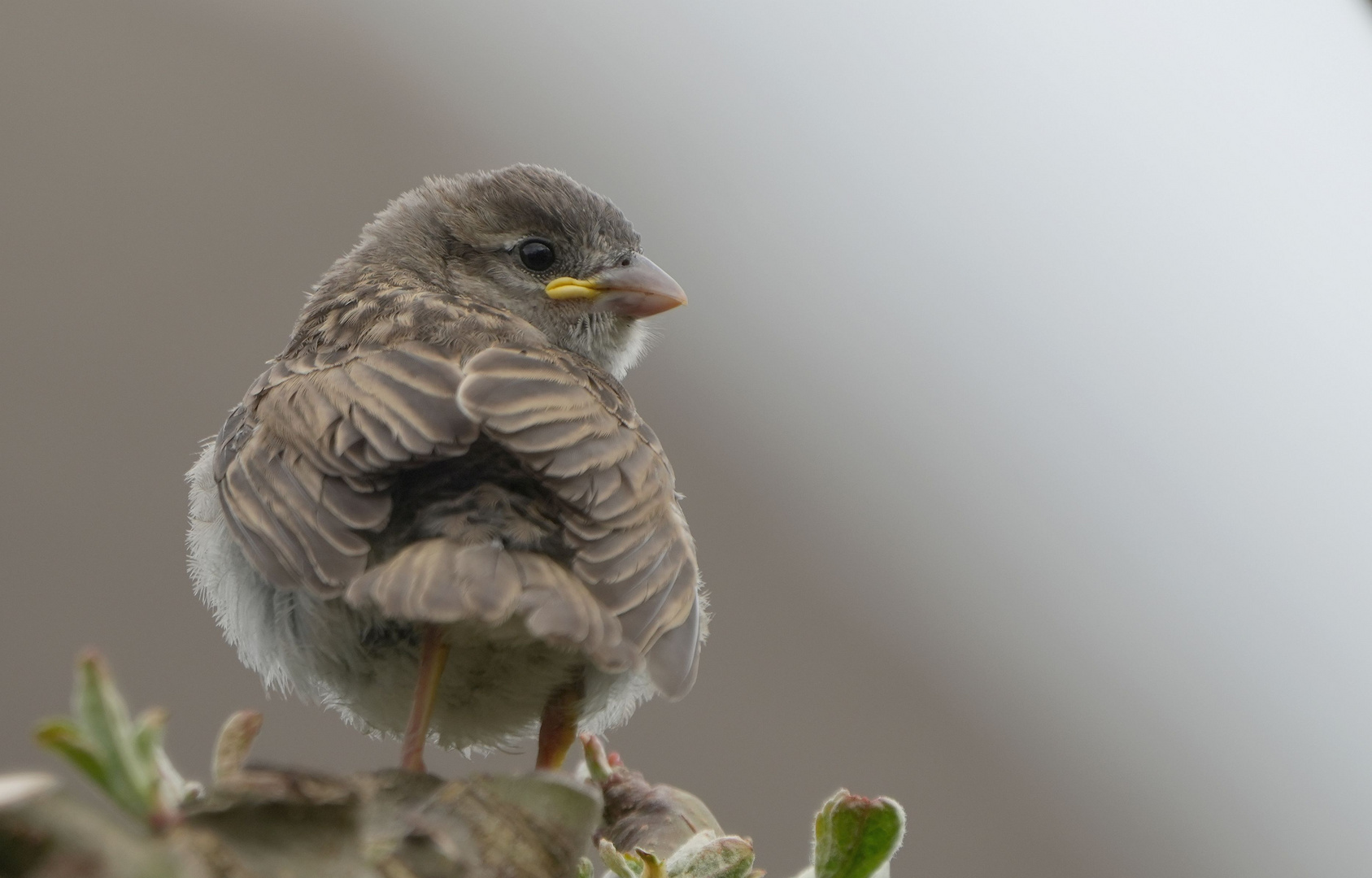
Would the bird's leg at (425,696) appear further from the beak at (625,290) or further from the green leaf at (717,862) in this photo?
the beak at (625,290)

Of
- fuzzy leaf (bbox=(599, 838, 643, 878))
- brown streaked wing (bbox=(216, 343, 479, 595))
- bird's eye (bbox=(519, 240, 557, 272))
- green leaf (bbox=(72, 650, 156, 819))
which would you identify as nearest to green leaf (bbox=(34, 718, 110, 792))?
green leaf (bbox=(72, 650, 156, 819))

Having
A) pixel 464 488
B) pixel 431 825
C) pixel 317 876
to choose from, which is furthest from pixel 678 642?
pixel 317 876

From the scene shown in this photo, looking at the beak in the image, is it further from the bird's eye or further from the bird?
the bird

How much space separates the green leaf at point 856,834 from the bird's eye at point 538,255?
6.78ft

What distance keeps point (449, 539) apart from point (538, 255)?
1.42 metres

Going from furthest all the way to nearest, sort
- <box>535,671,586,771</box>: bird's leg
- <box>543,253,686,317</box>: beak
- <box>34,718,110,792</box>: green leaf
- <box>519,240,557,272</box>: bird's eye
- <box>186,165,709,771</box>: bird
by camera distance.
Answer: <box>519,240,557,272</box>: bird's eye → <box>543,253,686,317</box>: beak → <box>535,671,586,771</box>: bird's leg → <box>186,165,709,771</box>: bird → <box>34,718,110,792</box>: green leaf

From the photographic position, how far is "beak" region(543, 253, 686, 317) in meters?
2.94

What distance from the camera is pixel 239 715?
1.08m

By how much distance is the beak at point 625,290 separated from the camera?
→ 2938 millimetres

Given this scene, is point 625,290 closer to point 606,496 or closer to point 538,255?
point 538,255

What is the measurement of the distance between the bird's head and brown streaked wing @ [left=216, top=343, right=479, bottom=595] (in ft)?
2.57

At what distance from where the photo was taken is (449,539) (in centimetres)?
175

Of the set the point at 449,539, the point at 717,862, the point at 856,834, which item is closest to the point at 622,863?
the point at 717,862

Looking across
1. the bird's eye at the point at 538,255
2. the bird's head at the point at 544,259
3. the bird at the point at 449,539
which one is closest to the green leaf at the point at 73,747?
the bird at the point at 449,539
